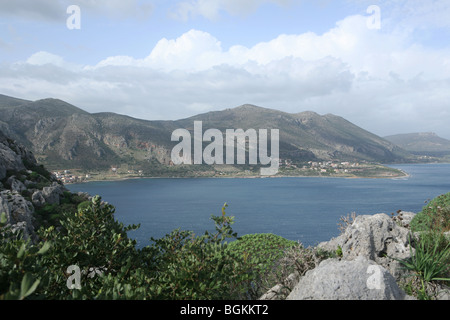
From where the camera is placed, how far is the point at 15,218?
2397cm

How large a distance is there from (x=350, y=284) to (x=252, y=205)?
84.4 meters

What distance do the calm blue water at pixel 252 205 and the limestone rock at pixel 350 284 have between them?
43.8 m

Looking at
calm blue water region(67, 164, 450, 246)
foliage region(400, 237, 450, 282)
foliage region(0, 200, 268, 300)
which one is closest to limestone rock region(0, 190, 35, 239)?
foliage region(0, 200, 268, 300)

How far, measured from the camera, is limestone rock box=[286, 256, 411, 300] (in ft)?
14.9

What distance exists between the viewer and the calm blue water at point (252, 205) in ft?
205

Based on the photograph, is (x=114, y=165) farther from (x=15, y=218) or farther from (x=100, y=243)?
(x=100, y=243)

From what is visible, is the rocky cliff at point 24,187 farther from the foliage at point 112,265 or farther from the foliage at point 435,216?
the foliage at point 435,216

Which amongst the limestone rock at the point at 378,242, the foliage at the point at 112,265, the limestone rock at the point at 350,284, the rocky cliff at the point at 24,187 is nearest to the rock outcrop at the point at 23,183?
the rocky cliff at the point at 24,187

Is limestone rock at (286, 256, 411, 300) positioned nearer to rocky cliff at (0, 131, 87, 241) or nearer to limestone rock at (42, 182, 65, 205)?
rocky cliff at (0, 131, 87, 241)

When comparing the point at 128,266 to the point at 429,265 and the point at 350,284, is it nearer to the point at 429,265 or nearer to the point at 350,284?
the point at 350,284

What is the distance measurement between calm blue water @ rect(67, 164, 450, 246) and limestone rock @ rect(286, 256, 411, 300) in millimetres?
43847
